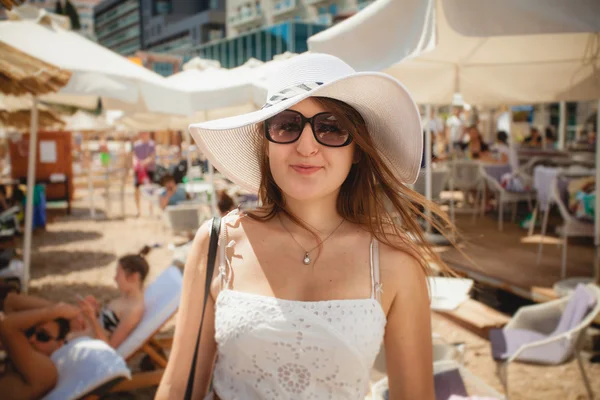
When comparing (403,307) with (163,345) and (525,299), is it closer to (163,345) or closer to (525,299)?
(163,345)

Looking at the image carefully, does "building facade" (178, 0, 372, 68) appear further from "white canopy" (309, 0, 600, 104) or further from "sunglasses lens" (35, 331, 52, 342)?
"sunglasses lens" (35, 331, 52, 342)

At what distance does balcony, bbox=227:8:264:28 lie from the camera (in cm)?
5116

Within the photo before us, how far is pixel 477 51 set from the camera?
15.4 feet

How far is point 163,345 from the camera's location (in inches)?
154

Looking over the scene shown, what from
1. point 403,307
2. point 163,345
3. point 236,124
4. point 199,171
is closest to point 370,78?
point 236,124

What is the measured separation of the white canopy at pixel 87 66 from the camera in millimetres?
5137

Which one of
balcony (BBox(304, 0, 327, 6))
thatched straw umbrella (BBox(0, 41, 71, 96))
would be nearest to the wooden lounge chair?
thatched straw umbrella (BBox(0, 41, 71, 96))

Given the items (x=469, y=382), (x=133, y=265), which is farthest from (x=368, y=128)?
(x=133, y=265)

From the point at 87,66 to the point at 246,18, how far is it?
51.2 metres

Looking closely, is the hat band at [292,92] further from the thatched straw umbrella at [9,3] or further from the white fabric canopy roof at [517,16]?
the thatched straw umbrella at [9,3]

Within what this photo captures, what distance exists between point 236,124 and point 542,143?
569 inches

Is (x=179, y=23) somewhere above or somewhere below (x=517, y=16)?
above

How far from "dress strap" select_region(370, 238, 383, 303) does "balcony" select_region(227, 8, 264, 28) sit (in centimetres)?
5308

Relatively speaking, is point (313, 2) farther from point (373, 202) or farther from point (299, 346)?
point (299, 346)
